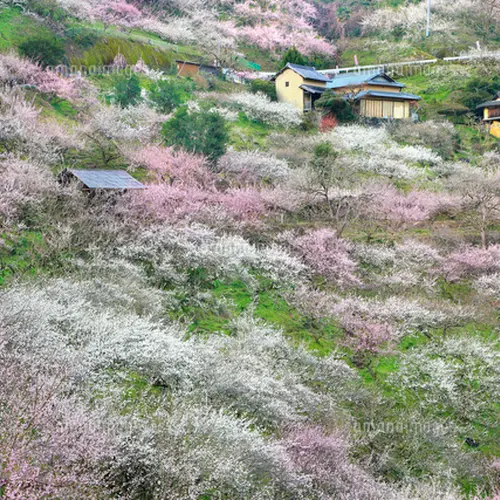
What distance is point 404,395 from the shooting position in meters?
13.0

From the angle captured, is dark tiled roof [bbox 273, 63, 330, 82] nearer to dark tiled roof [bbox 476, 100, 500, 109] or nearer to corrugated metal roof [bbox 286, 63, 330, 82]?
corrugated metal roof [bbox 286, 63, 330, 82]

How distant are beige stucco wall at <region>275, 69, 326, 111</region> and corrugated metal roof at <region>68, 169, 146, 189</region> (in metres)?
23.8

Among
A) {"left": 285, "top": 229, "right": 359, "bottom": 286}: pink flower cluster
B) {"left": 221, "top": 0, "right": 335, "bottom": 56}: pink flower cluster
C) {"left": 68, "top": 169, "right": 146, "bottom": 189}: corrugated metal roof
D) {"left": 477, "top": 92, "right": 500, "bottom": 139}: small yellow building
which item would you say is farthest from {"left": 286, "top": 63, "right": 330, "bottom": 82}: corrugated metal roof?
{"left": 68, "top": 169, "right": 146, "bottom": 189}: corrugated metal roof

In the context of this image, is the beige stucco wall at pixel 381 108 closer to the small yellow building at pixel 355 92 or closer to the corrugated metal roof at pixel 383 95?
the small yellow building at pixel 355 92

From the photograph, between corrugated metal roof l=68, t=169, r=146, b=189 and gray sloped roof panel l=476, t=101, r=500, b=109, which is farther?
gray sloped roof panel l=476, t=101, r=500, b=109

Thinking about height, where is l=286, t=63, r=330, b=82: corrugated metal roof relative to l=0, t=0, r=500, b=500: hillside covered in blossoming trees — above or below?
above

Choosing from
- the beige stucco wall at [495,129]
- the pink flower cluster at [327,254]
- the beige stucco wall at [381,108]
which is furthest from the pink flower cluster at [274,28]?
the pink flower cluster at [327,254]

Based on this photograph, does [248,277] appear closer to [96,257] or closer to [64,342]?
[96,257]

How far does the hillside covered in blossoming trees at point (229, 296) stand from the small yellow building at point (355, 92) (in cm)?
432

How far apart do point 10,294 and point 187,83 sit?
2894 cm

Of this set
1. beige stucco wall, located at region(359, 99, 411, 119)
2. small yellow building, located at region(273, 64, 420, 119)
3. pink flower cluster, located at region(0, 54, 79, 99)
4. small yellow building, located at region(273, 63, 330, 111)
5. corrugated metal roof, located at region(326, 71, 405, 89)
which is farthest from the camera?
corrugated metal roof, located at region(326, 71, 405, 89)

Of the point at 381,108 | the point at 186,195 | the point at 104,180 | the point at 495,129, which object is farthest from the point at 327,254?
the point at 495,129

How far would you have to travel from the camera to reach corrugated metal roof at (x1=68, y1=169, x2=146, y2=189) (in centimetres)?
1656

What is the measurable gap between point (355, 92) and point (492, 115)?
10.9 metres
